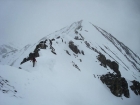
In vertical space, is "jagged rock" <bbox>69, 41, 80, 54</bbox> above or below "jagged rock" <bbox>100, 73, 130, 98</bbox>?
above

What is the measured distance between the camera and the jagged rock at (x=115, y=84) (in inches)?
1143

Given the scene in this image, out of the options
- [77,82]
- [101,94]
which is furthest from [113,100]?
[77,82]

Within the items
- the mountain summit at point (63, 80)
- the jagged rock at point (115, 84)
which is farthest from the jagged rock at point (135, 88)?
the jagged rock at point (115, 84)

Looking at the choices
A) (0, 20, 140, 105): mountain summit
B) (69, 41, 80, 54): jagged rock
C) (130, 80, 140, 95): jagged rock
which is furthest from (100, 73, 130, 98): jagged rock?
(69, 41, 80, 54): jagged rock

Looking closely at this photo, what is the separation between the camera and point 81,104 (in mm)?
18062

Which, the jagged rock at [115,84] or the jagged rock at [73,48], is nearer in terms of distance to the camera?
the jagged rock at [115,84]

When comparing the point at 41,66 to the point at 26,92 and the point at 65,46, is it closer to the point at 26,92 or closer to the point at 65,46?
the point at 26,92

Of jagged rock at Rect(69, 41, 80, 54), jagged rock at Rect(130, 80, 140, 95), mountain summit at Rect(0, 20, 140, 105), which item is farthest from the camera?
jagged rock at Rect(130, 80, 140, 95)

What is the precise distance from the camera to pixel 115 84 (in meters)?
29.6

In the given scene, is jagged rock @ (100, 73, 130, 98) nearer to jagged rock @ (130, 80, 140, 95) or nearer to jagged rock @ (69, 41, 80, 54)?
jagged rock @ (130, 80, 140, 95)

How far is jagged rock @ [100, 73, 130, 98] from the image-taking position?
29041mm

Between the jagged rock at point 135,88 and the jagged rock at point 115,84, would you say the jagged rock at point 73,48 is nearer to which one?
the jagged rock at point 115,84

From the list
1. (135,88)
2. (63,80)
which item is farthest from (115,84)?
(63,80)

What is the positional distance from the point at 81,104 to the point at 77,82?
19.7 ft
